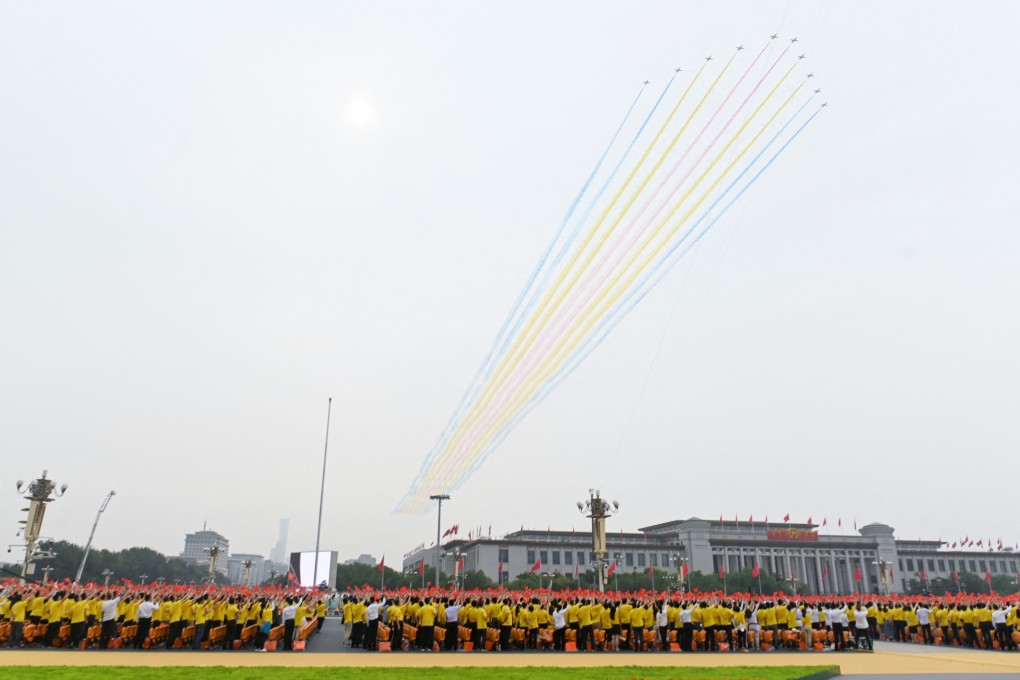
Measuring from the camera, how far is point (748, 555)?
108 meters

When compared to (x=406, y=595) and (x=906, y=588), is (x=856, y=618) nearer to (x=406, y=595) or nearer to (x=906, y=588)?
(x=406, y=595)

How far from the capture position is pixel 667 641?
811 inches

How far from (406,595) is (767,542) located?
9885cm

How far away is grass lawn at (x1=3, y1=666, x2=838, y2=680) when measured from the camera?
1274 centimetres

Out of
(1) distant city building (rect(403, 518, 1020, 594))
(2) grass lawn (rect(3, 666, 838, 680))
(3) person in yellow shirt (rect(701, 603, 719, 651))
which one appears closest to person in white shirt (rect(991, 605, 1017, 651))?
(3) person in yellow shirt (rect(701, 603, 719, 651))

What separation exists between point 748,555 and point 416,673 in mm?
105255

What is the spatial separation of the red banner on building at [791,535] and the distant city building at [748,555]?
15cm

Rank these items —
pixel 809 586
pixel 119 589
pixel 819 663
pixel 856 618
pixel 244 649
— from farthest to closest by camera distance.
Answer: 1. pixel 809 586
2. pixel 856 618
3. pixel 119 589
4. pixel 244 649
5. pixel 819 663

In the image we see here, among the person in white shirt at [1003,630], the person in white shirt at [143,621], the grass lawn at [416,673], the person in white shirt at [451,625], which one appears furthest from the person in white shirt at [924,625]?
the person in white shirt at [143,621]

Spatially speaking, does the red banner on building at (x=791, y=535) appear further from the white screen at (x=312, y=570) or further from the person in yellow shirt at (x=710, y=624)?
the person in yellow shirt at (x=710, y=624)

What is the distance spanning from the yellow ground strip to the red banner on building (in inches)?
3753

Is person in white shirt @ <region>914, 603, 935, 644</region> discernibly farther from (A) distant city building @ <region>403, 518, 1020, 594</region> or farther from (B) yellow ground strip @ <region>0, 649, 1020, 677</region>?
(A) distant city building @ <region>403, 518, 1020, 594</region>

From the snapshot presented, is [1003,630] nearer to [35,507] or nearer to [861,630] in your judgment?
[861,630]

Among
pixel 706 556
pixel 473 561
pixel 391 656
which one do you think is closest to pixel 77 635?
pixel 391 656
